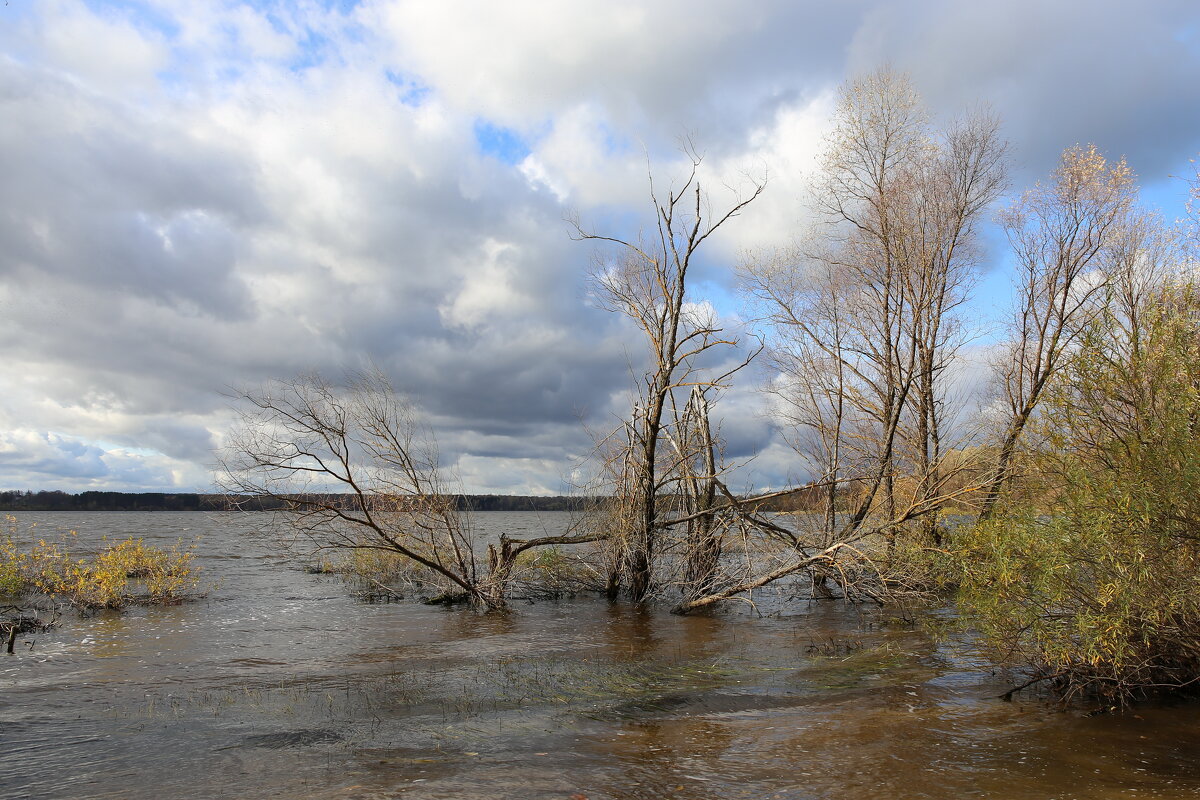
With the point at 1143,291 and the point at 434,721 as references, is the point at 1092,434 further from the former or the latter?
the point at 1143,291

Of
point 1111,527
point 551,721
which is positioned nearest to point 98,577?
point 551,721

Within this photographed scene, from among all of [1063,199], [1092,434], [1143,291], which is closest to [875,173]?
[1063,199]

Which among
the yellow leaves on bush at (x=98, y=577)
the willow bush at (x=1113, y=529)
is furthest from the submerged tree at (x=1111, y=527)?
the yellow leaves on bush at (x=98, y=577)

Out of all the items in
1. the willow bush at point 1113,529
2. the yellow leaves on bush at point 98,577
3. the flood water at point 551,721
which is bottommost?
the flood water at point 551,721

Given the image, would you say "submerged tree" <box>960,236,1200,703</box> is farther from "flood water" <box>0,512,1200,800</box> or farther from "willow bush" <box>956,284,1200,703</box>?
"flood water" <box>0,512,1200,800</box>

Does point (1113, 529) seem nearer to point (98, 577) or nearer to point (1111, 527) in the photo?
point (1111, 527)

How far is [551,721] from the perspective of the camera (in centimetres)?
892

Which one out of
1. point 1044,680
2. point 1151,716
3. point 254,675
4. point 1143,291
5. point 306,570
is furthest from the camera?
point 306,570

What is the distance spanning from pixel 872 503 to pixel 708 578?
5829mm

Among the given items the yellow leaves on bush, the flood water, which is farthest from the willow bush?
the yellow leaves on bush

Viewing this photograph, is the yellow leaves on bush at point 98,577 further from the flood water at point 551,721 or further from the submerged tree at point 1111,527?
the submerged tree at point 1111,527

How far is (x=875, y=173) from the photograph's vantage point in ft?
73.1

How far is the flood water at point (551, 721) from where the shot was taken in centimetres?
688

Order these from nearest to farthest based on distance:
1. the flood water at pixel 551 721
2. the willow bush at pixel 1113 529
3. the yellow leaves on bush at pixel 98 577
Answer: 1. the flood water at pixel 551 721
2. the willow bush at pixel 1113 529
3. the yellow leaves on bush at pixel 98 577
